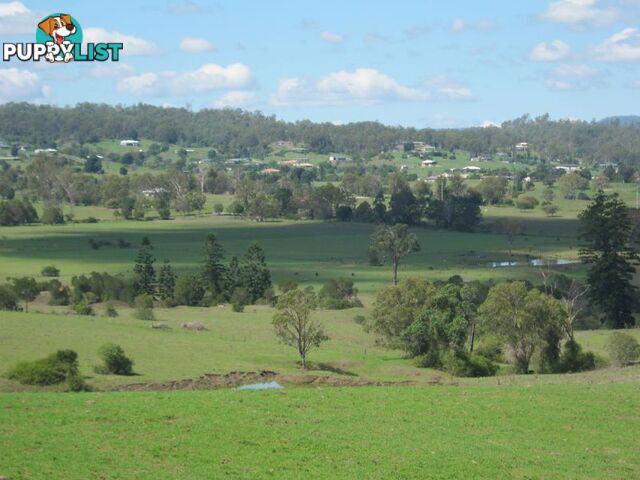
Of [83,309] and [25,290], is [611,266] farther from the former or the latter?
[25,290]

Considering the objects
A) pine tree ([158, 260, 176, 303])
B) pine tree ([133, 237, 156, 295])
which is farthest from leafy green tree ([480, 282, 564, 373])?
pine tree ([133, 237, 156, 295])

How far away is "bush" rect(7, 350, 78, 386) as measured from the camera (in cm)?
3922

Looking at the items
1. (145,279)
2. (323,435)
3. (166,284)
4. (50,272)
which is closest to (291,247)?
(50,272)

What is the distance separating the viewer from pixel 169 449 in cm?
2575

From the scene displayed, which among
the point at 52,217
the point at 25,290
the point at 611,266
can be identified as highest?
the point at 611,266

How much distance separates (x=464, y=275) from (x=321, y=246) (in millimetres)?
37534

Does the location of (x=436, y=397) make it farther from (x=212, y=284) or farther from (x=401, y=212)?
(x=401, y=212)

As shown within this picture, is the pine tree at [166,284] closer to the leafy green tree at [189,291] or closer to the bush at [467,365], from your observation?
the leafy green tree at [189,291]

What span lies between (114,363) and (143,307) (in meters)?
32.0

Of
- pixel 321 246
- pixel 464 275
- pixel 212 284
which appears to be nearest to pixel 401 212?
pixel 321 246

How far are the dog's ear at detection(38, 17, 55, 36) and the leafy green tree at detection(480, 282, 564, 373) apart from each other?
31.6 meters

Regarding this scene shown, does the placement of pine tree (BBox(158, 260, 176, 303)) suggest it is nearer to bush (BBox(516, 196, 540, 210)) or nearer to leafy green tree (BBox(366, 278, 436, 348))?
leafy green tree (BBox(366, 278, 436, 348))

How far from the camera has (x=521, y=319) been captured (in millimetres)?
50312

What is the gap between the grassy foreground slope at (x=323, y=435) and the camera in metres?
24.4
